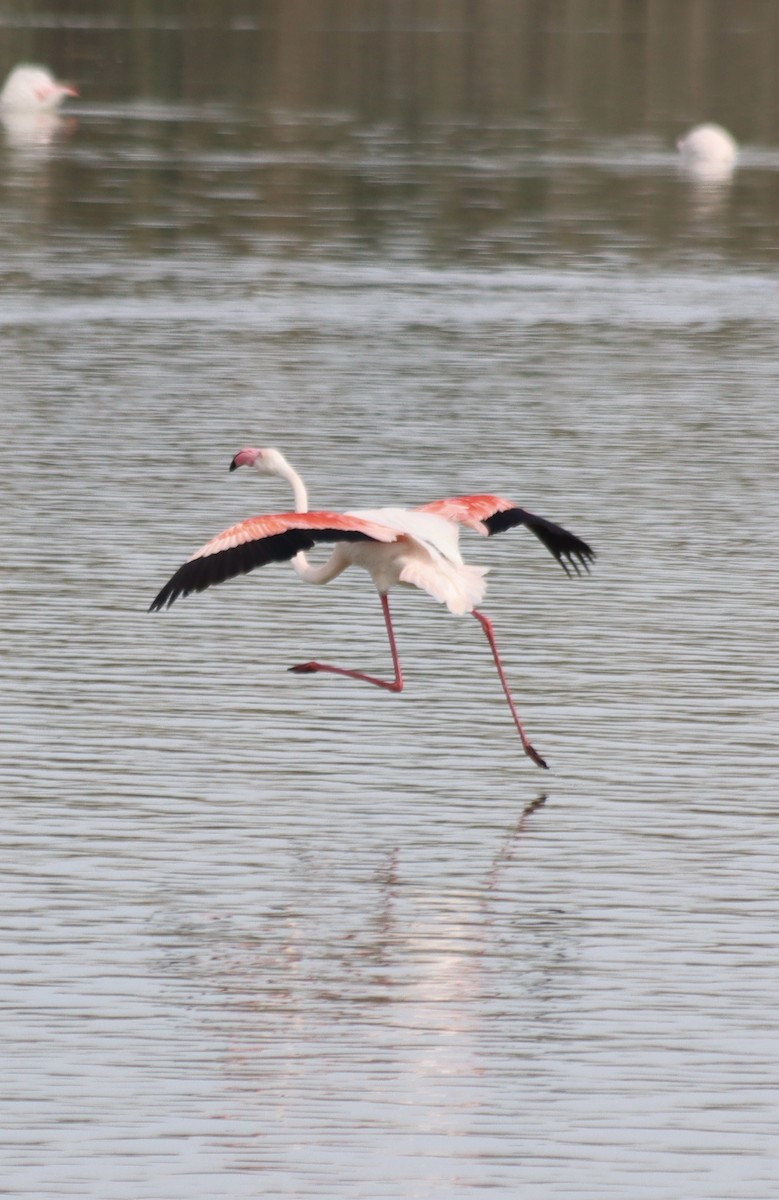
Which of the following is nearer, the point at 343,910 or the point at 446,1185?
the point at 446,1185

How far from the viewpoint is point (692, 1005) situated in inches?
364

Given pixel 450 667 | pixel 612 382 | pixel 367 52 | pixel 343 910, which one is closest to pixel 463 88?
pixel 367 52

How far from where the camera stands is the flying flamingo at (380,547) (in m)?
11.7

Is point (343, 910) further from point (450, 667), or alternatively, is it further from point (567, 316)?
point (567, 316)

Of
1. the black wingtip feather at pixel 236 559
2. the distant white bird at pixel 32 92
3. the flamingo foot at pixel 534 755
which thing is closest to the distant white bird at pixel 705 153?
the distant white bird at pixel 32 92

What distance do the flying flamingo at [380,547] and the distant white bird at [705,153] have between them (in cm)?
3132

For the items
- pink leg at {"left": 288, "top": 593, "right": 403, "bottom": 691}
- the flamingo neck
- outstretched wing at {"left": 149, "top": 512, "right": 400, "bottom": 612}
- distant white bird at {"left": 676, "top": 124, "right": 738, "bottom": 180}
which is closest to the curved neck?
the flamingo neck

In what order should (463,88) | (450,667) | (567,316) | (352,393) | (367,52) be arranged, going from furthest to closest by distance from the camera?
(367,52)
(463,88)
(567,316)
(352,393)
(450,667)

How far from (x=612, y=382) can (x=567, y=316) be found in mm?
3994

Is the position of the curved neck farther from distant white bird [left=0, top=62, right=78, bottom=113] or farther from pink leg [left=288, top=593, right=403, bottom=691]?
distant white bird [left=0, top=62, right=78, bottom=113]

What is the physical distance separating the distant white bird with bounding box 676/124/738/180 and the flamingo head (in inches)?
1222

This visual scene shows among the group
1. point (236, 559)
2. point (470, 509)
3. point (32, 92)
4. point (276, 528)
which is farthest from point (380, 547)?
point (32, 92)

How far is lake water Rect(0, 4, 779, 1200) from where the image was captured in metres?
8.24

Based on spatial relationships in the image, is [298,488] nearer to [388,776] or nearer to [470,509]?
[470,509]
